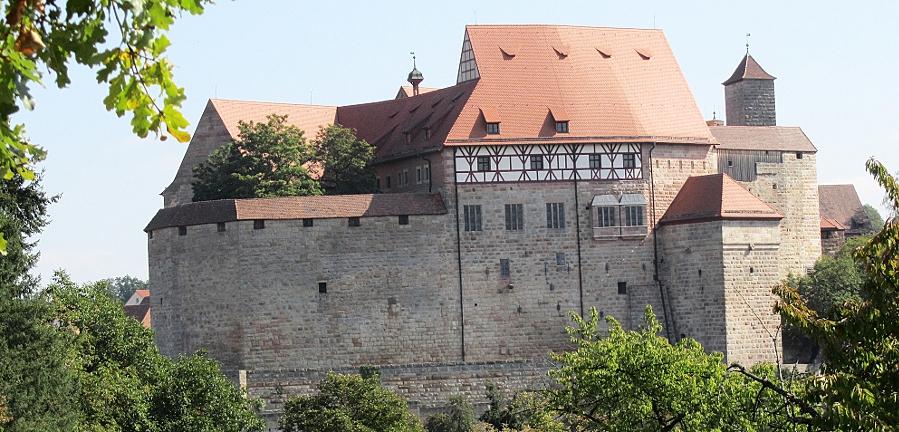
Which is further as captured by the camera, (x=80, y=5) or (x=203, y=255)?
(x=203, y=255)

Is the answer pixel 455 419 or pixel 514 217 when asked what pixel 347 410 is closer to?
pixel 455 419

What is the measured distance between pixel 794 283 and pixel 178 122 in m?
56.4

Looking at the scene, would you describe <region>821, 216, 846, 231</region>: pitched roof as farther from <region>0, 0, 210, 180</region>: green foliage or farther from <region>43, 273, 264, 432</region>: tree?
<region>0, 0, 210, 180</region>: green foliage

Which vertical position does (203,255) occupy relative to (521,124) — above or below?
below

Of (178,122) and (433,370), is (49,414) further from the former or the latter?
(178,122)

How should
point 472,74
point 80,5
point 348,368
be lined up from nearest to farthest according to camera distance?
point 80,5, point 348,368, point 472,74

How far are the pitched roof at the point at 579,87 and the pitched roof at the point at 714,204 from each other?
208 centimetres

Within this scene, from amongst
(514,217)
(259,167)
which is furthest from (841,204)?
(259,167)

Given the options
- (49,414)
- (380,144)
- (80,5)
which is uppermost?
(380,144)

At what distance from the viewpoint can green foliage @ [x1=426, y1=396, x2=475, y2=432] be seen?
51.0m

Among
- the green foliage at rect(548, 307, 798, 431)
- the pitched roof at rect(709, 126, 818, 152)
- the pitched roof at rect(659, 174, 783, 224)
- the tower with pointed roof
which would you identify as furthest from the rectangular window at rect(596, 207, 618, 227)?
the green foliage at rect(548, 307, 798, 431)

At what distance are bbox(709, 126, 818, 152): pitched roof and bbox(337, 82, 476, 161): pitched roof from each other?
11552mm

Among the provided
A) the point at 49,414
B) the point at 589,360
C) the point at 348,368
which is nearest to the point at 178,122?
the point at 589,360

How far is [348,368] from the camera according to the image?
2109 inches
